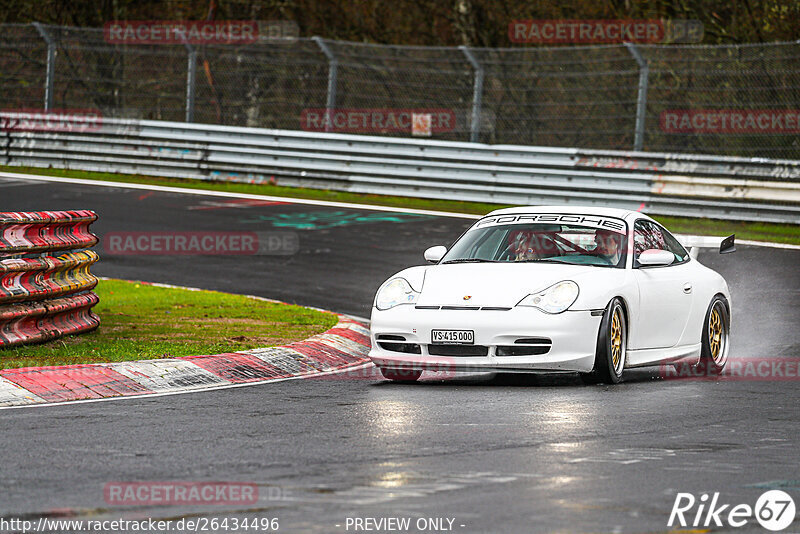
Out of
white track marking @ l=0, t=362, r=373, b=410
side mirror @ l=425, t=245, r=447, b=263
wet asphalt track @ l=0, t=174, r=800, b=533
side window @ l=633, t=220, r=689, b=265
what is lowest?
white track marking @ l=0, t=362, r=373, b=410

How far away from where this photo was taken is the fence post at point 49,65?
25.8 metres

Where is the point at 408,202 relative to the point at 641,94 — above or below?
below

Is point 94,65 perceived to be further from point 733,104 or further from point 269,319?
point 269,319

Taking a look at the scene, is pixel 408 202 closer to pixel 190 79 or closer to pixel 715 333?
pixel 190 79

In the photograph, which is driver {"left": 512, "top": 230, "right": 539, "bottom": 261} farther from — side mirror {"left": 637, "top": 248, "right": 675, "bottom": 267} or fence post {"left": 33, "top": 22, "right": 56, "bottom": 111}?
fence post {"left": 33, "top": 22, "right": 56, "bottom": 111}

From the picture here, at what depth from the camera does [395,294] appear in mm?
9695

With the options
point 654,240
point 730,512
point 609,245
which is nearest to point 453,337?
point 609,245

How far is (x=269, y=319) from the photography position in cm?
1248

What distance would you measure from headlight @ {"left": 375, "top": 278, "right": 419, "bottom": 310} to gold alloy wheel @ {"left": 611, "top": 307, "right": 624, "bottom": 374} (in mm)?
1376

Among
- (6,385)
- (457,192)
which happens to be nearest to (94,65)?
(457,192)

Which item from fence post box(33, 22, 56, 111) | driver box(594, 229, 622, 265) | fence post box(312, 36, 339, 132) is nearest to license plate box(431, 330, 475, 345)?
driver box(594, 229, 622, 265)

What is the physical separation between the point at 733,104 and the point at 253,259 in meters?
8.97

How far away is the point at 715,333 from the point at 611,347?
1.82 meters

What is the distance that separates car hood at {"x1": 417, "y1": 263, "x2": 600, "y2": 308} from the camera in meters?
9.29
